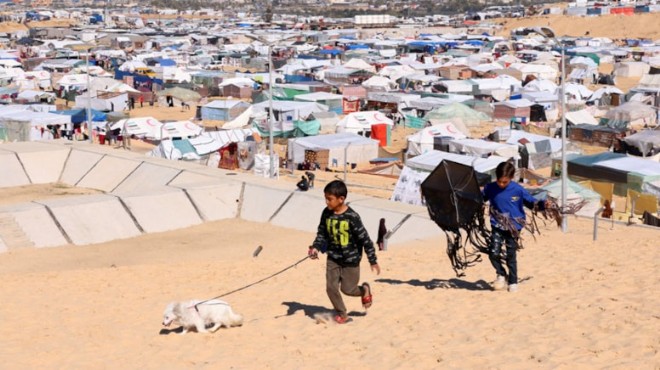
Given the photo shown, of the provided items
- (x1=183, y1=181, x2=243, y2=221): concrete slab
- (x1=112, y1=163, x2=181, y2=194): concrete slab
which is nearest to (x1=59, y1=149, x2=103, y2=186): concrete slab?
(x1=112, y1=163, x2=181, y2=194): concrete slab

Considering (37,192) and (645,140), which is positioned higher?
(645,140)

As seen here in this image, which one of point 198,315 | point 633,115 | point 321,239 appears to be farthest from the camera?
point 633,115

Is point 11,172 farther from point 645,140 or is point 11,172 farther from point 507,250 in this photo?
point 645,140

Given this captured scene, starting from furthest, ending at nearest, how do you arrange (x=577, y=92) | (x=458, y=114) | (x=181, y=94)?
1. (x=181, y=94)
2. (x=577, y=92)
3. (x=458, y=114)

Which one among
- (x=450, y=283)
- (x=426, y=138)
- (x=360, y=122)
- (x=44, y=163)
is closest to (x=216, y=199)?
(x=44, y=163)

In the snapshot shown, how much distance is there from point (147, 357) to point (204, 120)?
115 ft

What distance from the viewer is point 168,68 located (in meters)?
61.4

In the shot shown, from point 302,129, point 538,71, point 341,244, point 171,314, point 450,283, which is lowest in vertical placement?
point 302,129

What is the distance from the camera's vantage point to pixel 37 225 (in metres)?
17.2

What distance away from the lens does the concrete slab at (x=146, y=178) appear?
72.2 ft

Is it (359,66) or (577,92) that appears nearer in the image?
(577,92)

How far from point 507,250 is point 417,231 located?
6.51 m

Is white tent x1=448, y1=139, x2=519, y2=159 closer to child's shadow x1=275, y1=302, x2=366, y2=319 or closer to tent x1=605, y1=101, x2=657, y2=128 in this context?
tent x1=605, y1=101, x2=657, y2=128

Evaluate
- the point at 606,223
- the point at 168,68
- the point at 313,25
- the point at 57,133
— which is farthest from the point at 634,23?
the point at 606,223
